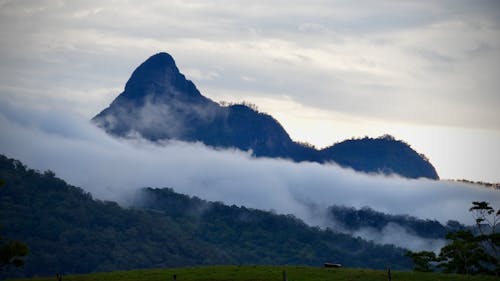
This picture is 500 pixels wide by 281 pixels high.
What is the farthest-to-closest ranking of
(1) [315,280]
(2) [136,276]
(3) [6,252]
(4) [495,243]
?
(4) [495,243]
(2) [136,276]
(1) [315,280]
(3) [6,252]

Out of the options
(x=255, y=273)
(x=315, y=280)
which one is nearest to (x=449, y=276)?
(x=315, y=280)

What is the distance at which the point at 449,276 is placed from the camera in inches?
2744

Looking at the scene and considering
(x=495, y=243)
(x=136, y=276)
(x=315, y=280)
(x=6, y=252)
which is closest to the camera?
(x=6, y=252)

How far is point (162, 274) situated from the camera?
7281cm

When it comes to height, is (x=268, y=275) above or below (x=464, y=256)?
below

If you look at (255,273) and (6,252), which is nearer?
(6,252)

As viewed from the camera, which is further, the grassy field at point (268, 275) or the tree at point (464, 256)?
the tree at point (464, 256)

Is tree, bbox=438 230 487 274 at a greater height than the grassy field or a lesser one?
greater

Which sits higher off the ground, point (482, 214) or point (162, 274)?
point (482, 214)

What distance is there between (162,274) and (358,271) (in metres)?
18.2

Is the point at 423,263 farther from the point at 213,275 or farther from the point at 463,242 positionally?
the point at 213,275

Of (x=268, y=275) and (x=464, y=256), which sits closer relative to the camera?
(x=268, y=275)

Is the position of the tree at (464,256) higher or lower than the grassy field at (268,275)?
higher

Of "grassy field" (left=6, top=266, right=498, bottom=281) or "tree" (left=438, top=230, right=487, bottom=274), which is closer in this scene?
"grassy field" (left=6, top=266, right=498, bottom=281)
